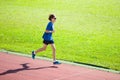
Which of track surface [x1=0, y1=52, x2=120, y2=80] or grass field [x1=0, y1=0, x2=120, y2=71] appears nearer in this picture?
track surface [x1=0, y1=52, x2=120, y2=80]

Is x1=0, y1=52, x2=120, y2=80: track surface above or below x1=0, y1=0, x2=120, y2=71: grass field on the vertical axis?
below

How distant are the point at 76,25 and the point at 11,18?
16.9ft

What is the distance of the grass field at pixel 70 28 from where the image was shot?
44.3 ft

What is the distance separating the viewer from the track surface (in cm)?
985

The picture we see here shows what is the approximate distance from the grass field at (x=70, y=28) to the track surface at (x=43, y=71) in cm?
107

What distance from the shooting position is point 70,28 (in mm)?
19594

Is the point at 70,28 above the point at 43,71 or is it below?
above

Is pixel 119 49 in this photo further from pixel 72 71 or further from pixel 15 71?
pixel 15 71

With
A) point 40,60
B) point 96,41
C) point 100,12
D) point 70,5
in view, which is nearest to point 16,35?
point 96,41

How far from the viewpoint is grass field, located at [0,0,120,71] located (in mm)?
13492

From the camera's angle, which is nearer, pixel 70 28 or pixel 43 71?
pixel 43 71

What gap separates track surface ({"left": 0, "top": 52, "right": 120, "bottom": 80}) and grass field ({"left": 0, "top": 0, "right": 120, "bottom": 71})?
1.07 meters

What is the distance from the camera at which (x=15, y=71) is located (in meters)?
10.4

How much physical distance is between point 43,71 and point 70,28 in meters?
9.31
